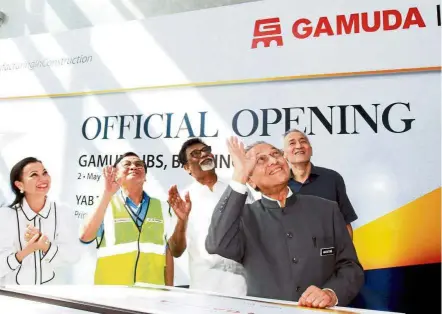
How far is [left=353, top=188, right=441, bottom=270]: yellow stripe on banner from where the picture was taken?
1.45m

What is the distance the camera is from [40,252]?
6.15 feet

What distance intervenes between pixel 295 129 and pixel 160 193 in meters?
0.65

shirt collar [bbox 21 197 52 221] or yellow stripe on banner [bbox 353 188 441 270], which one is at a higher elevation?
Result: shirt collar [bbox 21 197 52 221]

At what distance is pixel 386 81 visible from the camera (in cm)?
159

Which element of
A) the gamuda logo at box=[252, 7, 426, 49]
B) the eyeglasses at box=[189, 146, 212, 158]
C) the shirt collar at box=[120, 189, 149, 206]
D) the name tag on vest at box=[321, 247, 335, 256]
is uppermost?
the gamuda logo at box=[252, 7, 426, 49]

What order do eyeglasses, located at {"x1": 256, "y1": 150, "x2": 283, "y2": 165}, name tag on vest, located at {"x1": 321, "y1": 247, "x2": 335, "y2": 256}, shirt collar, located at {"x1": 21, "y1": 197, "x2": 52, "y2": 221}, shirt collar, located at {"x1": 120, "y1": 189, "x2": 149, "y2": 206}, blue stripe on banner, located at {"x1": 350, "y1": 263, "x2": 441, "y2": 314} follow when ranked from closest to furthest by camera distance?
blue stripe on banner, located at {"x1": 350, "y1": 263, "x2": 441, "y2": 314}, name tag on vest, located at {"x1": 321, "y1": 247, "x2": 335, "y2": 256}, eyeglasses, located at {"x1": 256, "y1": 150, "x2": 283, "y2": 165}, shirt collar, located at {"x1": 120, "y1": 189, "x2": 149, "y2": 206}, shirt collar, located at {"x1": 21, "y1": 197, "x2": 52, "y2": 221}

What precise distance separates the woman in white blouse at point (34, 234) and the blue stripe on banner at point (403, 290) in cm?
126

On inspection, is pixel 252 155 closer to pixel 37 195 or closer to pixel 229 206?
pixel 229 206

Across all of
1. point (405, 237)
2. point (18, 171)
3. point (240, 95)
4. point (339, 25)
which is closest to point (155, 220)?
point (240, 95)

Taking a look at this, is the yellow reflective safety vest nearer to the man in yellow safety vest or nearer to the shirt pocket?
the man in yellow safety vest

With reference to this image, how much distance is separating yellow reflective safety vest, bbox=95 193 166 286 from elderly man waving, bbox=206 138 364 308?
0.25 metres

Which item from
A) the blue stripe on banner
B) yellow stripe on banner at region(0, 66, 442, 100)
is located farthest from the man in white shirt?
the blue stripe on banner

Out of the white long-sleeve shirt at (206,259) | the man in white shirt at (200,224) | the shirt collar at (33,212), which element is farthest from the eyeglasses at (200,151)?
the shirt collar at (33,212)

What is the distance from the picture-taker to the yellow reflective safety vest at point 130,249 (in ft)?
5.62
